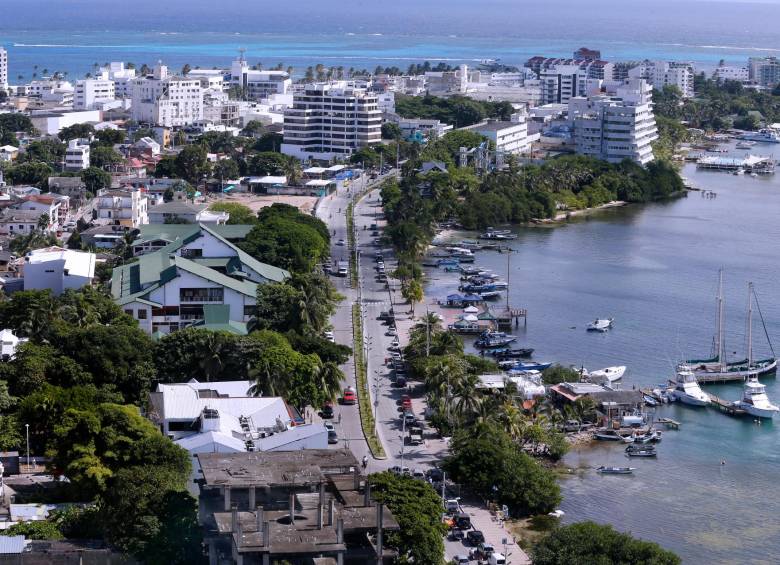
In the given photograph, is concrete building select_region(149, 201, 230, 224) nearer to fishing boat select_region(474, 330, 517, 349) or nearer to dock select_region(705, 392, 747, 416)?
fishing boat select_region(474, 330, 517, 349)

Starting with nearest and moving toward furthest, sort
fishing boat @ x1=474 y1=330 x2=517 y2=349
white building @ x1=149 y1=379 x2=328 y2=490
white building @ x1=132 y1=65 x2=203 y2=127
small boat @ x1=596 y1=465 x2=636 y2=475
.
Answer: white building @ x1=149 y1=379 x2=328 y2=490 → small boat @ x1=596 y1=465 x2=636 y2=475 → fishing boat @ x1=474 y1=330 x2=517 y2=349 → white building @ x1=132 y1=65 x2=203 y2=127

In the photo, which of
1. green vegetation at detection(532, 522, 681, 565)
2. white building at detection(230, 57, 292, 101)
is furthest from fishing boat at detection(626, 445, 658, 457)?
white building at detection(230, 57, 292, 101)

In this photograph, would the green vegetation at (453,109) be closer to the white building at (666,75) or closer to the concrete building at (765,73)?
the white building at (666,75)

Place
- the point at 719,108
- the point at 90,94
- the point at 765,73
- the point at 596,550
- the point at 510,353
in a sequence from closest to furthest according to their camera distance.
→ the point at 596,550 < the point at 510,353 < the point at 90,94 < the point at 719,108 < the point at 765,73

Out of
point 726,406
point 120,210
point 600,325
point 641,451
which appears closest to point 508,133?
point 120,210

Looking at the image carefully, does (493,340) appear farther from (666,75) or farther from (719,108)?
(666,75)

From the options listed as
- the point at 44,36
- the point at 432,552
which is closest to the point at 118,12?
the point at 44,36
